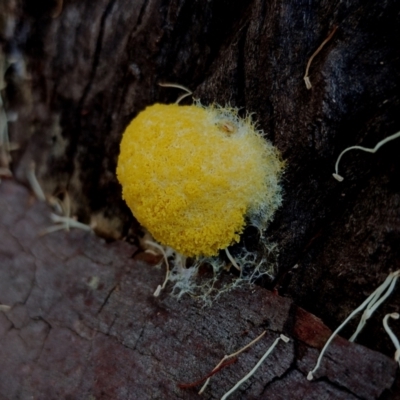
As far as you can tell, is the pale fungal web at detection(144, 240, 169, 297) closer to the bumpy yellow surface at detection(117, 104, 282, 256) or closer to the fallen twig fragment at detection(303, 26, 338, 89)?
the bumpy yellow surface at detection(117, 104, 282, 256)

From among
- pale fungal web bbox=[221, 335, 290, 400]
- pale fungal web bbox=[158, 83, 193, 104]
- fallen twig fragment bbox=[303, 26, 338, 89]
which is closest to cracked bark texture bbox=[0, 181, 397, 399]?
pale fungal web bbox=[221, 335, 290, 400]

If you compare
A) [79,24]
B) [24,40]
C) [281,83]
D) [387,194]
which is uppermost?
Result: [281,83]

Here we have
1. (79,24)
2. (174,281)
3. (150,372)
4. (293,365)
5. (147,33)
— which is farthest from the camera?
(79,24)

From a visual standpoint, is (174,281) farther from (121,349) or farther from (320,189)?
(320,189)

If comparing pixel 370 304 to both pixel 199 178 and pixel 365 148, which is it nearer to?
pixel 365 148

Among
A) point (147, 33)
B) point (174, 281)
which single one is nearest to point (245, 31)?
point (147, 33)

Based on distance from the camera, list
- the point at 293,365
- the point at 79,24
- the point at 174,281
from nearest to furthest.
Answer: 1. the point at 293,365
2. the point at 174,281
3. the point at 79,24
